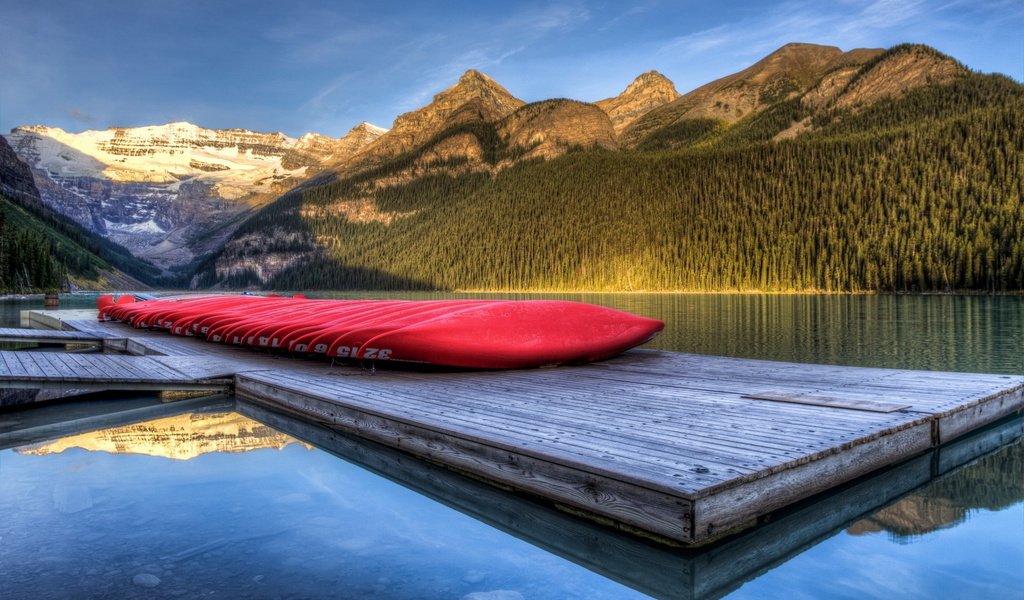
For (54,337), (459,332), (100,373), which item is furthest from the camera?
(54,337)

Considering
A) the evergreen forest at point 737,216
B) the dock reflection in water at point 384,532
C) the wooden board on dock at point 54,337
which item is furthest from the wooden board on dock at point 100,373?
the evergreen forest at point 737,216

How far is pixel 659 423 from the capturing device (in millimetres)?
5590

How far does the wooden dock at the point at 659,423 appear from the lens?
4.06 metres

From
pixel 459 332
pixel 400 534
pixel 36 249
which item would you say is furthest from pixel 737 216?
pixel 400 534

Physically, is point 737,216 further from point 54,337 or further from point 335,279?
point 54,337

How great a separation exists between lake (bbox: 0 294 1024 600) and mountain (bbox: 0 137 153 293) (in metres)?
72.7

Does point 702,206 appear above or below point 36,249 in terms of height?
above

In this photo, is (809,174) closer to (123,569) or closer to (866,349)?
(866,349)

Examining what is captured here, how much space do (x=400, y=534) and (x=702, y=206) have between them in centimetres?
10775

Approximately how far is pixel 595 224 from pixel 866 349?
339ft

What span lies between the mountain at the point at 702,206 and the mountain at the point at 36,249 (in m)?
46.4

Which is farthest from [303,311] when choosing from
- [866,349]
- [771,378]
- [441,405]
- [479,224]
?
[479,224]

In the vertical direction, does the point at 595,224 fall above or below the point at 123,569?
above

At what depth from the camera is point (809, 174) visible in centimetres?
9900
